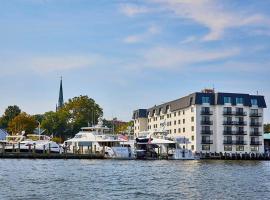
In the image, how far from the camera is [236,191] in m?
40.2

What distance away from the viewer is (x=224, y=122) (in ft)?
424

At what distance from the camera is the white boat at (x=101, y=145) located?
104938mm

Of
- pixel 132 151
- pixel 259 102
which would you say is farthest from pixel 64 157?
pixel 259 102

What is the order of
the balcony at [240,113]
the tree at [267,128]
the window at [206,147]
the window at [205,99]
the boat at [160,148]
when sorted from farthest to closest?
the tree at [267,128]
the balcony at [240,113]
the window at [205,99]
the window at [206,147]
the boat at [160,148]

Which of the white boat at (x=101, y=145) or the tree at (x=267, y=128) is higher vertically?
the tree at (x=267, y=128)

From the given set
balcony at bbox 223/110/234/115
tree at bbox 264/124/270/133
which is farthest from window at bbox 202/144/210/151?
tree at bbox 264/124/270/133

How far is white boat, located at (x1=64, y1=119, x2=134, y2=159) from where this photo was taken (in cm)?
10494

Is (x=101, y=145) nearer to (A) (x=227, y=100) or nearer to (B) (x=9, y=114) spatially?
(A) (x=227, y=100)

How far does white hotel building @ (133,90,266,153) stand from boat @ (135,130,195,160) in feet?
42.9

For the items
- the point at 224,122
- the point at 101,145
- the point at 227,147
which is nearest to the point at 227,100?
the point at 224,122

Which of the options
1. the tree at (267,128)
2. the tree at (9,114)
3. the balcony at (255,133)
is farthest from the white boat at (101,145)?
the tree at (267,128)

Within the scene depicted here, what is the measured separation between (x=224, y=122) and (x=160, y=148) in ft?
74.6

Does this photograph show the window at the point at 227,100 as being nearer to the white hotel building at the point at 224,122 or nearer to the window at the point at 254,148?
the white hotel building at the point at 224,122

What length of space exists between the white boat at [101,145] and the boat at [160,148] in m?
3.27
